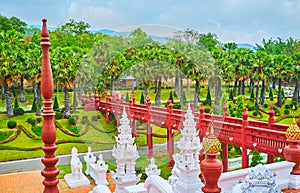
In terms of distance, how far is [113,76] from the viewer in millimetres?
7465

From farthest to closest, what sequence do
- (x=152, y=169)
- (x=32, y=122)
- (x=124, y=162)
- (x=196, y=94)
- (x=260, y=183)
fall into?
1. (x=32, y=122)
2. (x=196, y=94)
3. (x=152, y=169)
4. (x=124, y=162)
5. (x=260, y=183)

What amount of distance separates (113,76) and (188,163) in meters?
2.62

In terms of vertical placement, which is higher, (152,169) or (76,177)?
(152,169)

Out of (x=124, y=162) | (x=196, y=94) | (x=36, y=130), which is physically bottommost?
(x=36, y=130)

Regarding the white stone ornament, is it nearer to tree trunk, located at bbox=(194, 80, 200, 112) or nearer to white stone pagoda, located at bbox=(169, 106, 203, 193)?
tree trunk, located at bbox=(194, 80, 200, 112)

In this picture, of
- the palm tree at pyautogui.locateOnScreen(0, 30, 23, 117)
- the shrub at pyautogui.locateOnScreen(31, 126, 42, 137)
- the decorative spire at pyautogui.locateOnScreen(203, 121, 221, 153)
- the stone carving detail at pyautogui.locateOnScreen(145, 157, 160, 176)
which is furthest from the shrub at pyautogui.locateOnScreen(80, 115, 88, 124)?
the palm tree at pyautogui.locateOnScreen(0, 30, 23, 117)

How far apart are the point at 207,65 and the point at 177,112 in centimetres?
132

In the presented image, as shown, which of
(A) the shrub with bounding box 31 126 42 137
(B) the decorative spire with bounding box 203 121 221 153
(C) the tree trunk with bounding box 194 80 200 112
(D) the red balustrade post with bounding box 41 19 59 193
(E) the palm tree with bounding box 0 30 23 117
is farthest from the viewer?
(E) the palm tree with bounding box 0 30 23 117

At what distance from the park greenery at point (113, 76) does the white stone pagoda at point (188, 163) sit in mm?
1233

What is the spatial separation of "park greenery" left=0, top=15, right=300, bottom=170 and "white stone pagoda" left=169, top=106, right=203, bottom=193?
1.23m

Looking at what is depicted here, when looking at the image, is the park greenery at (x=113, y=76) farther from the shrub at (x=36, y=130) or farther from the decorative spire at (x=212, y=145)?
the decorative spire at (x=212, y=145)

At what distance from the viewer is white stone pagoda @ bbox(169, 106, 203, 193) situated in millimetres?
5695

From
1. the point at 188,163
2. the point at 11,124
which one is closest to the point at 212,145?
the point at 188,163

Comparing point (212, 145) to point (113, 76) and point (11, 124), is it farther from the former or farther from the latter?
point (11, 124)
